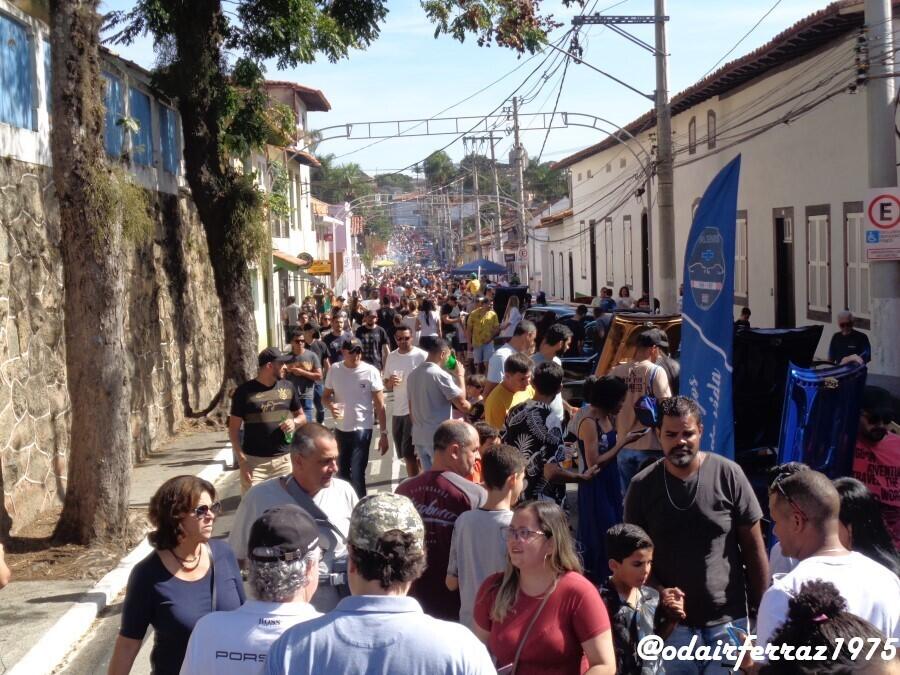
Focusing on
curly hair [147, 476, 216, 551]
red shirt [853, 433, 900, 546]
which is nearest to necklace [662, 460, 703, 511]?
red shirt [853, 433, 900, 546]

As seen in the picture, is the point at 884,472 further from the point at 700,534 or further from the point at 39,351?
the point at 39,351

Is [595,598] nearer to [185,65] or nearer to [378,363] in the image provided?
[378,363]

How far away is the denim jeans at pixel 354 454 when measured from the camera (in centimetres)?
990

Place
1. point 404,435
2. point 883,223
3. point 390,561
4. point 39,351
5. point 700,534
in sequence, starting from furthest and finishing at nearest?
point 883,223, point 39,351, point 404,435, point 700,534, point 390,561

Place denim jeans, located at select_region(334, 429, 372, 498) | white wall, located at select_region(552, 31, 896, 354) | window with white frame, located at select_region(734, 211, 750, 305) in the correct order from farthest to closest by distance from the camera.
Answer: window with white frame, located at select_region(734, 211, 750, 305) < white wall, located at select_region(552, 31, 896, 354) < denim jeans, located at select_region(334, 429, 372, 498)

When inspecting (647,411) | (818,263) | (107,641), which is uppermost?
(818,263)

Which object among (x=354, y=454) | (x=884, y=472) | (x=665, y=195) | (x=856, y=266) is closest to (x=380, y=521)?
(x=884, y=472)

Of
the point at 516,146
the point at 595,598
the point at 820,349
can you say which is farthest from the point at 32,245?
the point at 516,146

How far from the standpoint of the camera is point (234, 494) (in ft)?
40.8

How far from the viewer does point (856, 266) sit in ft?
60.0

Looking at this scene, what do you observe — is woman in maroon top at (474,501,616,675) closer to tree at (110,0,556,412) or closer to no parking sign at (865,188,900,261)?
no parking sign at (865,188,900,261)

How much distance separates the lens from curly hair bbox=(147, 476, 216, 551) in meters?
4.33

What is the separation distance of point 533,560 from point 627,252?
115 feet

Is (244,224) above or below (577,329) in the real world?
above
